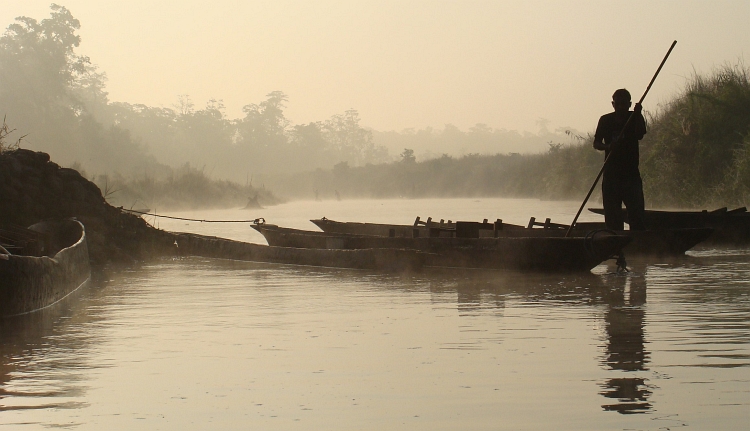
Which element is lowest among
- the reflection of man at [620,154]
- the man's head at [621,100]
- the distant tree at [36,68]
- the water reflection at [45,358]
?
the water reflection at [45,358]

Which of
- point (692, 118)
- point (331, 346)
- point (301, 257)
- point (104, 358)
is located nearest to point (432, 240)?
point (301, 257)

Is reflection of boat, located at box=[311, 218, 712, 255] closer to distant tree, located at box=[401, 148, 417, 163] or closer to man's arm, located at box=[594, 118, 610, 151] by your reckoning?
man's arm, located at box=[594, 118, 610, 151]

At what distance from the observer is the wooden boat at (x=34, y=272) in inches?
299

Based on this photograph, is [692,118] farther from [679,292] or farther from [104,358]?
[104,358]

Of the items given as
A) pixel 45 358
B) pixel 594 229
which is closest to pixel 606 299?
pixel 594 229

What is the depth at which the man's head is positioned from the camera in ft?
35.6

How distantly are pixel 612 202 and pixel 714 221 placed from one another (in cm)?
409

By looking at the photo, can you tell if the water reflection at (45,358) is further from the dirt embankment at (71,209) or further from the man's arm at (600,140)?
the man's arm at (600,140)

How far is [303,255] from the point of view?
13.5m

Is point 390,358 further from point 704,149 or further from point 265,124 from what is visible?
point 265,124

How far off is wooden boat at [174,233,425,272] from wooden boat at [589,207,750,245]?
3.69m

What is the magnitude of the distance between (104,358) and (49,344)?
2.95 ft

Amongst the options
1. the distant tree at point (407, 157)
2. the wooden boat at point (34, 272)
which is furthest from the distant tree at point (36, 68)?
the wooden boat at point (34, 272)

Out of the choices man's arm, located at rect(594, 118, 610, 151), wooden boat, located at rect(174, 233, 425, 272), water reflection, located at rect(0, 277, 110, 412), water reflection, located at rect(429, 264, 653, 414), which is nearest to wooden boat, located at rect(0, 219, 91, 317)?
water reflection, located at rect(0, 277, 110, 412)
